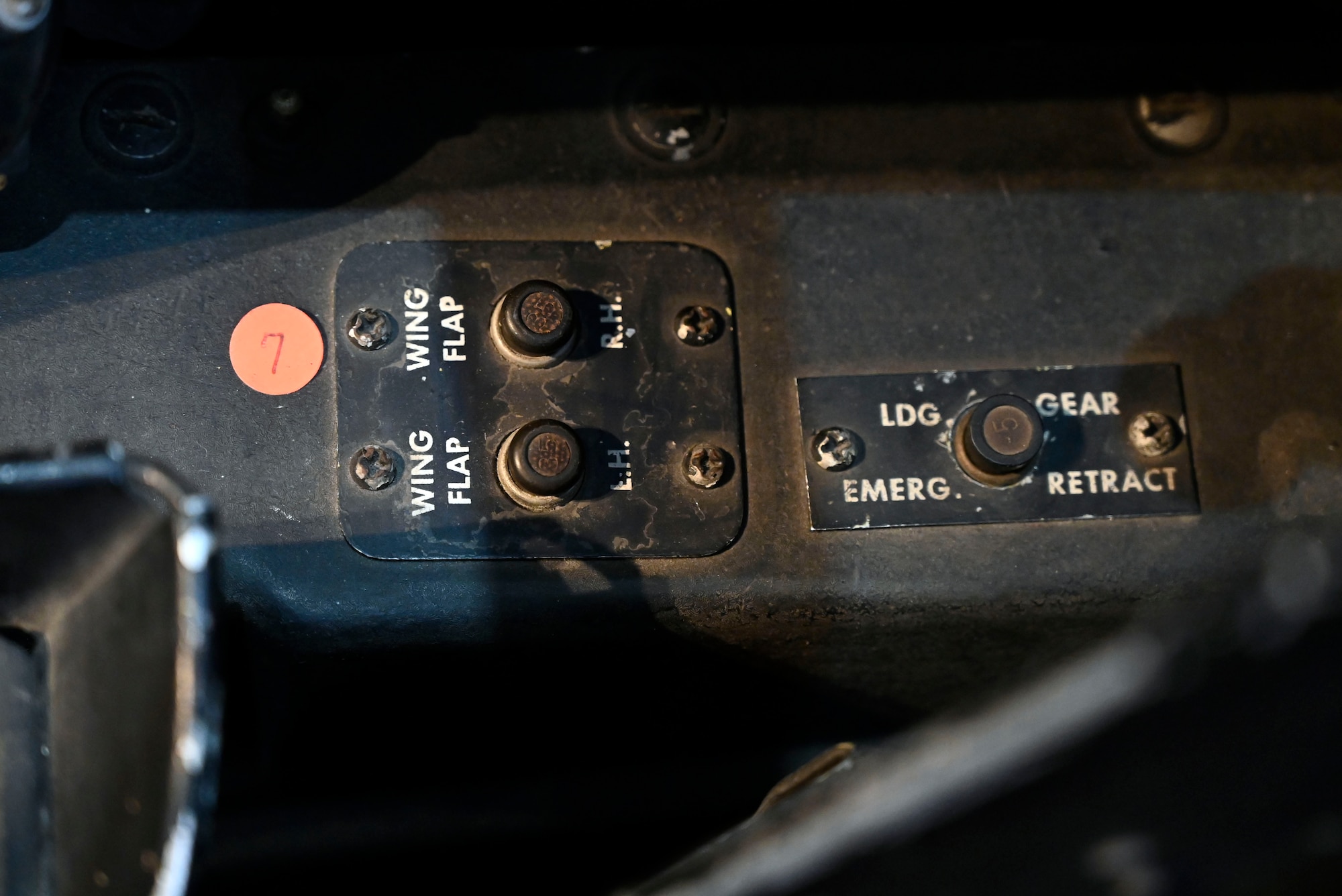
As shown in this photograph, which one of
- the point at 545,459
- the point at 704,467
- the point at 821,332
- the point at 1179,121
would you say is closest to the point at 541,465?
the point at 545,459

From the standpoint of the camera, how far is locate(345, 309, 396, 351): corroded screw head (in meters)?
0.77

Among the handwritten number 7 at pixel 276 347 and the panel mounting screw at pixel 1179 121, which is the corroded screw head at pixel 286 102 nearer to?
the handwritten number 7 at pixel 276 347

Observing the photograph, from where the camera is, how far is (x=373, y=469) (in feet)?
2.48

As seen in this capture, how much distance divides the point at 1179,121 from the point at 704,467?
0.45m

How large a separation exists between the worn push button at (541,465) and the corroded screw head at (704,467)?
0.24 feet

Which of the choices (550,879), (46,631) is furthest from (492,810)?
(46,631)

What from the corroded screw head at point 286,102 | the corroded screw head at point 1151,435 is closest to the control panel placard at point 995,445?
the corroded screw head at point 1151,435

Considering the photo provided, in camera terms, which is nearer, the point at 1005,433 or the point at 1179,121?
the point at 1005,433

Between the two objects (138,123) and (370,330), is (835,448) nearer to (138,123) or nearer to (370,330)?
(370,330)

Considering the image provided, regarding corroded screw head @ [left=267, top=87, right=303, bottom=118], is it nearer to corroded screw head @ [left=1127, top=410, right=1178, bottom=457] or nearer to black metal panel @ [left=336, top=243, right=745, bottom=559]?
black metal panel @ [left=336, top=243, right=745, bottom=559]

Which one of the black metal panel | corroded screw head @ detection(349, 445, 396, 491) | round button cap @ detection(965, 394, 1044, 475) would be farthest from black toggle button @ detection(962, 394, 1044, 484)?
corroded screw head @ detection(349, 445, 396, 491)

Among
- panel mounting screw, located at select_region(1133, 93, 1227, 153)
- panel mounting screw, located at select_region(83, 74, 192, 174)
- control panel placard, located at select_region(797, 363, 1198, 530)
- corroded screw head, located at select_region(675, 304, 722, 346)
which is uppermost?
panel mounting screw, located at select_region(83, 74, 192, 174)

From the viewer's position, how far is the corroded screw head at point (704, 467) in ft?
2.54

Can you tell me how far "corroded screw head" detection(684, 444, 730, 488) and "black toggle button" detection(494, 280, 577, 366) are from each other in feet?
0.35
